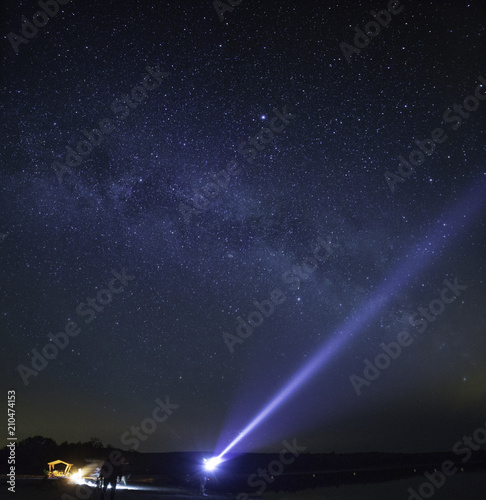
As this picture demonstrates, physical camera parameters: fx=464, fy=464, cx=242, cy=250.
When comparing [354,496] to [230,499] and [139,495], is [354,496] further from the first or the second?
[139,495]

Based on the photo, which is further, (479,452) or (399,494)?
(479,452)

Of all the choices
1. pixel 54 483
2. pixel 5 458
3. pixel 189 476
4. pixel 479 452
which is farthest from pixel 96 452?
pixel 479 452

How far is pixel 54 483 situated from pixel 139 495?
527 cm

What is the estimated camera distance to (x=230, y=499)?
21219 millimetres

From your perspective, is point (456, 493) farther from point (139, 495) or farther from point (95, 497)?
point (95, 497)

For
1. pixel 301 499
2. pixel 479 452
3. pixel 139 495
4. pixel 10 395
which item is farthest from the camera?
pixel 479 452

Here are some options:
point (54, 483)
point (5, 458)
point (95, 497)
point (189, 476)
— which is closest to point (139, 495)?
point (95, 497)

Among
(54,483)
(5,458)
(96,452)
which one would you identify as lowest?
(54,483)

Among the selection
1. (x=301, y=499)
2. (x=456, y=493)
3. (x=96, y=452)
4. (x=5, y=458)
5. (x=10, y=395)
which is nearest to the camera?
(x=10, y=395)

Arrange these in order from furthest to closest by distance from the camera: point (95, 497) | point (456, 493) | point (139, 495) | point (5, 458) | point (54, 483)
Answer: point (5, 458), point (456, 493), point (54, 483), point (139, 495), point (95, 497)

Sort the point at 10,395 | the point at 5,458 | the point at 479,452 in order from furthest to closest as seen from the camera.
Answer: the point at 479,452 < the point at 5,458 < the point at 10,395

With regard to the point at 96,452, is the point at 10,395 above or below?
below

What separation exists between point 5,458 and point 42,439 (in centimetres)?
2232

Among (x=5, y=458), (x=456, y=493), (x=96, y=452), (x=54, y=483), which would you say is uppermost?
(x=96, y=452)
